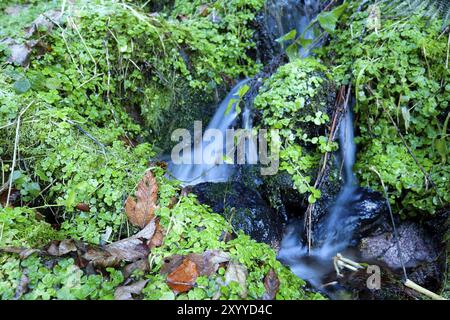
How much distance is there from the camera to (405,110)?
3.67 metres

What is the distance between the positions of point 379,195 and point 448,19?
205cm

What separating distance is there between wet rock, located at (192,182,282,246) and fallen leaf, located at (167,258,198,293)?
103 cm

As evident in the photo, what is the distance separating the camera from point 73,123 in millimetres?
3105

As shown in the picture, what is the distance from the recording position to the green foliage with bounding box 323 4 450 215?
3537 millimetres

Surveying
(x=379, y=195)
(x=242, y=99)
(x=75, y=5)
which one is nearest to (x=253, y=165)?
(x=242, y=99)

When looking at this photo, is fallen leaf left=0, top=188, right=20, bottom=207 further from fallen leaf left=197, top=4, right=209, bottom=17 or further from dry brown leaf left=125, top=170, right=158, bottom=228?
fallen leaf left=197, top=4, right=209, bottom=17

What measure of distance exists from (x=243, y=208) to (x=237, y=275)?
50.0 inches

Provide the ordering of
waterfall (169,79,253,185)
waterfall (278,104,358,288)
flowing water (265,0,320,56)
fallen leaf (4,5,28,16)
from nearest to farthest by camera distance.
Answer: waterfall (278,104,358,288)
waterfall (169,79,253,185)
fallen leaf (4,5,28,16)
flowing water (265,0,320,56)

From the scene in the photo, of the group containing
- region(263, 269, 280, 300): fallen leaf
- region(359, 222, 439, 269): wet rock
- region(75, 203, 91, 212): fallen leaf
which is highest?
region(75, 203, 91, 212): fallen leaf

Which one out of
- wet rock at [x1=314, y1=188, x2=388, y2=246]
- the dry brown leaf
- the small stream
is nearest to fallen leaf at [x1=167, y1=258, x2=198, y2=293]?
the dry brown leaf

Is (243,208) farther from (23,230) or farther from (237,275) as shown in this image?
(23,230)

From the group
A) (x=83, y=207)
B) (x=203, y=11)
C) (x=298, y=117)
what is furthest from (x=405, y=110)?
(x=83, y=207)
